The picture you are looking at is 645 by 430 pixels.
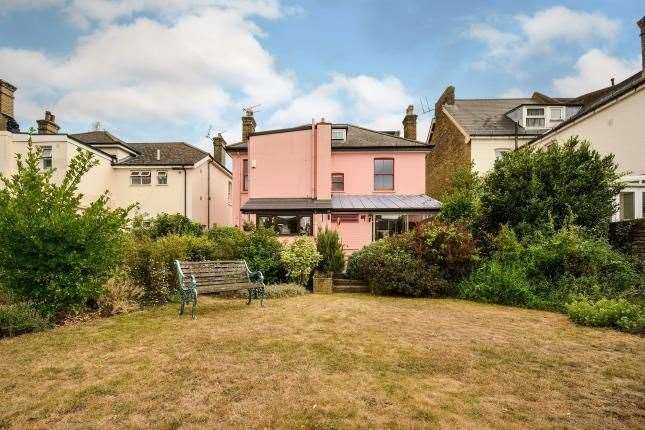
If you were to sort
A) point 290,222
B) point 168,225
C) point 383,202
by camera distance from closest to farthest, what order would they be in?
point 290,222
point 383,202
point 168,225

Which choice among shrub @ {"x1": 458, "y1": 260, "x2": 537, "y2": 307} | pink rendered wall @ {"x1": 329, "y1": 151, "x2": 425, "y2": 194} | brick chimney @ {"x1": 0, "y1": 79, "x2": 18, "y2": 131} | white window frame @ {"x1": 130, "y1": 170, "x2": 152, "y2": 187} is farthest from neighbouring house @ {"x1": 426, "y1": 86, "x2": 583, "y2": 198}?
brick chimney @ {"x1": 0, "y1": 79, "x2": 18, "y2": 131}

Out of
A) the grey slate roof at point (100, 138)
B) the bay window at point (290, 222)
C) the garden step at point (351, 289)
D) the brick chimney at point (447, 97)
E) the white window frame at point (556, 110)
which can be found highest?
the brick chimney at point (447, 97)

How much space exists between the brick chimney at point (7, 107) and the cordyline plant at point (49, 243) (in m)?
21.7

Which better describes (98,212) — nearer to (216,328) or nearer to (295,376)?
(216,328)

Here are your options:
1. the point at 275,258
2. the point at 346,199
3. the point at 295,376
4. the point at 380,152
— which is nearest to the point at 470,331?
the point at 295,376

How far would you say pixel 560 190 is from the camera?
39.1ft

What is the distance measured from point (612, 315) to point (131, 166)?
2912 cm

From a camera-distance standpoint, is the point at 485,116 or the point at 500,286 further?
the point at 485,116

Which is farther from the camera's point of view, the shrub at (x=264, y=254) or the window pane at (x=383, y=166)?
the window pane at (x=383, y=166)

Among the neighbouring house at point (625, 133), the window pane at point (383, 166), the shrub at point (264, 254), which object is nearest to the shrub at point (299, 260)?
the shrub at point (264, 254)

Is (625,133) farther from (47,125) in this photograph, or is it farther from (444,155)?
(47,125)

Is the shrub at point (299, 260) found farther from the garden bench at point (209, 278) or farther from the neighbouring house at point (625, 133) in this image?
the neighbouring house at point (625, 133)

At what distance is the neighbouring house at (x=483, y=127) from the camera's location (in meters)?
24.4

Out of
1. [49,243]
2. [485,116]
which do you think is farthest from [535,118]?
[49,243]
